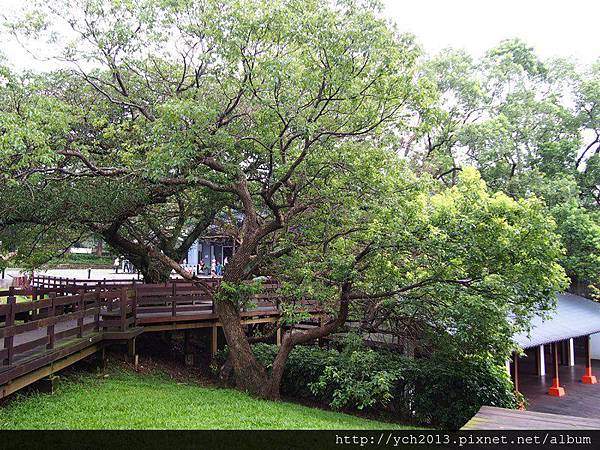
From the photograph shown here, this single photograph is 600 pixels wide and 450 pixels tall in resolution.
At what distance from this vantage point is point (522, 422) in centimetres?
479

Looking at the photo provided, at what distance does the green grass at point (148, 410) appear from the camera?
6426 mm

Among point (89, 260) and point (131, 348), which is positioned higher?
point (89, 260)

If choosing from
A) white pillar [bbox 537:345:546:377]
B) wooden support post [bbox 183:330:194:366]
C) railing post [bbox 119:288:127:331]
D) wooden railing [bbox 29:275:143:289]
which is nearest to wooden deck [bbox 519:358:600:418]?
white pillar [bbox 537:345:546:377]

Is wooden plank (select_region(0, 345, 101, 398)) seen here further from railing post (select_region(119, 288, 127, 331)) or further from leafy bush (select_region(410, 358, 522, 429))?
leafy bush (select_region(410, 358, 522, 429))

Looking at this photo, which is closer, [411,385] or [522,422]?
[522,422]

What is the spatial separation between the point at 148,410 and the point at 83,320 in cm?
332

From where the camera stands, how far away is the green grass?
6.43 m

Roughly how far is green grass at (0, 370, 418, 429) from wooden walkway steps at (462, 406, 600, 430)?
3234 millimetres

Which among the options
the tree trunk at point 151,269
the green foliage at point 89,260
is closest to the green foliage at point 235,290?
the tree trunk at point 151,269

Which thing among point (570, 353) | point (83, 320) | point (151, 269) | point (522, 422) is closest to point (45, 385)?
point (83, 320)

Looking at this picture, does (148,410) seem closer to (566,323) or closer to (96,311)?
(96,311)

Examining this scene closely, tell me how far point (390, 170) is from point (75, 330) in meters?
7.14

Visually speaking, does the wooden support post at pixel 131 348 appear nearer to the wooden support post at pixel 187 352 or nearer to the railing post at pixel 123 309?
the railing post at pixel 123 309

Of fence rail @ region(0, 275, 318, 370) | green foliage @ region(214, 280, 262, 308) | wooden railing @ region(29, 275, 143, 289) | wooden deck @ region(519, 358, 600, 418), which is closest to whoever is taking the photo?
fence rail @ region(0, 275, 318, 370)
